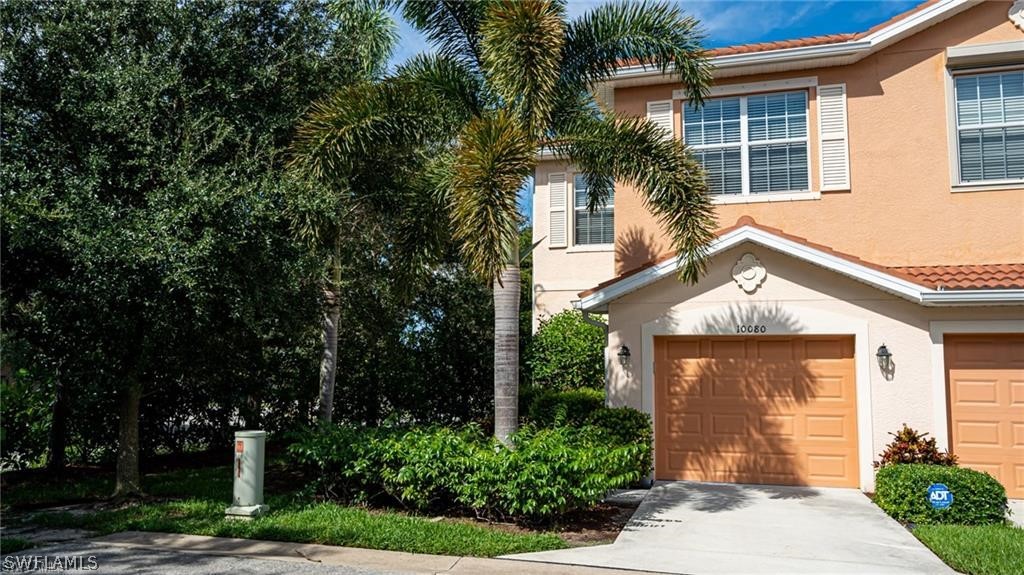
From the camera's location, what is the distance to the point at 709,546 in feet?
24.6

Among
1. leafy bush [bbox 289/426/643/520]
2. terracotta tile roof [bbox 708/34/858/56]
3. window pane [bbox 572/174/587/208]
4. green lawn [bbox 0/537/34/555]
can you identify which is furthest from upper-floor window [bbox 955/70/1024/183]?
green lawn [bbox 0/537/34/555]

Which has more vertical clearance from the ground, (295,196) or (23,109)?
(23,109)

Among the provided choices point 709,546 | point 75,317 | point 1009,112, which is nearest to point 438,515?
point 709,546

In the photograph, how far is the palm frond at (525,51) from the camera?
8758 mm

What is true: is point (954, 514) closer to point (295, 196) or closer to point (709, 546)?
point (709, 546)

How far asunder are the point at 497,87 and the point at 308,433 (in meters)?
5.23

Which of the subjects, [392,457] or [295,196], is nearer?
[392,457]

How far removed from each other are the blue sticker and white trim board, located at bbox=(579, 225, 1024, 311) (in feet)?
8.37

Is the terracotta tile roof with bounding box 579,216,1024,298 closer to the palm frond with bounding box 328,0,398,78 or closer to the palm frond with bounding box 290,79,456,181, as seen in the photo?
the palm frond with bounding box 290,79,456,181

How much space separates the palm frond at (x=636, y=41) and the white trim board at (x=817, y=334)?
328 cm

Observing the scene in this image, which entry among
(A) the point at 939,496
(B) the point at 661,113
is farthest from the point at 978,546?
(B) the point at 661,113

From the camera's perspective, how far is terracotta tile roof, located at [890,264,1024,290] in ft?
32.2

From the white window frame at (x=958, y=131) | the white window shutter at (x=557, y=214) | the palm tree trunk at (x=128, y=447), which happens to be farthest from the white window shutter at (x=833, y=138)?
the palm tree trunk at (x=128, y=447)

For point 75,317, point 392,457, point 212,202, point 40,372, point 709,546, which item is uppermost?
point 212,202
